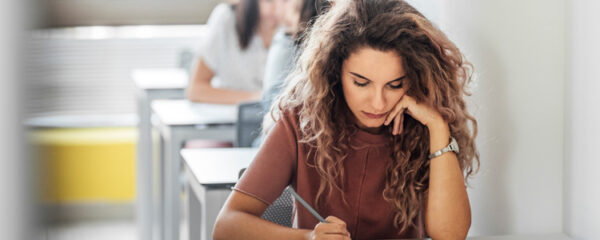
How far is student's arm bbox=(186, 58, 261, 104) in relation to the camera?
8.07 ft

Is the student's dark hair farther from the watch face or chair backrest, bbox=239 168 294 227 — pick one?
the watch face

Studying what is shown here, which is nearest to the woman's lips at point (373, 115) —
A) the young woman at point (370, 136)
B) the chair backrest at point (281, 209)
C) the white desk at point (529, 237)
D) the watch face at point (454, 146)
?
the young woman at point (370, 136)

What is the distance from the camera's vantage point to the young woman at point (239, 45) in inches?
104

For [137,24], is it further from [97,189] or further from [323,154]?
[323,154]

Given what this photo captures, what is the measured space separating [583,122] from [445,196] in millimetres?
211

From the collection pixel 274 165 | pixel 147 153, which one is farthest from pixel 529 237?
pixel 147 153

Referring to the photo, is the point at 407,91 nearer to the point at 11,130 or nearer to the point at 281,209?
the point at 281,209

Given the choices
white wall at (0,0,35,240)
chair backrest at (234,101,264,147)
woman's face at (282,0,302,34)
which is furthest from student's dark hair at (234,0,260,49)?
white wall at (0,0,35,240)

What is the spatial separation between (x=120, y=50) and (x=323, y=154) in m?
2.95

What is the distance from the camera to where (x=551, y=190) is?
3.44 ft

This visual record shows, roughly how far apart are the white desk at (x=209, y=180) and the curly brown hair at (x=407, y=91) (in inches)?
10.0

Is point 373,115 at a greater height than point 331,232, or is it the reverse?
point 373,115

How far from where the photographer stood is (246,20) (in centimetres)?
265

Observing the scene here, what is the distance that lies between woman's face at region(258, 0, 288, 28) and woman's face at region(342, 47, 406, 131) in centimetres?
157
